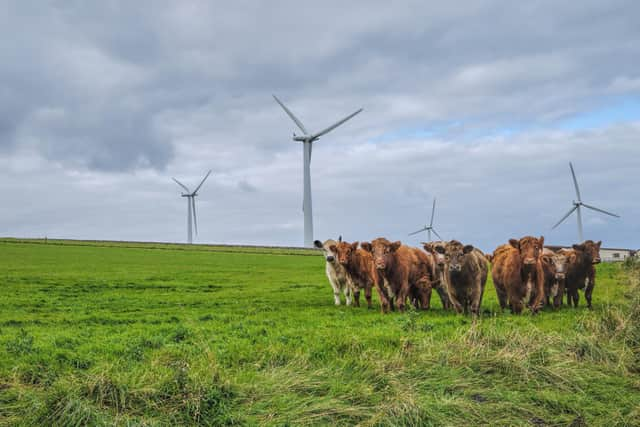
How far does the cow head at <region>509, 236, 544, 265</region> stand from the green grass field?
1.40 meters

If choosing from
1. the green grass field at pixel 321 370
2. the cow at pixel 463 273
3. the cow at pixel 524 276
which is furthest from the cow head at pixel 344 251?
the cow at pixel 524 276

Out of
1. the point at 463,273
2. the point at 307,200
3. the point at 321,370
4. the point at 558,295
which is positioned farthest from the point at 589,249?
the point at 307,200

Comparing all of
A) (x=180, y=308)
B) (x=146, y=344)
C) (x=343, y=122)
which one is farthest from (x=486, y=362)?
(x=343, y=122)

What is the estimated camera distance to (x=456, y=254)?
14.9 m

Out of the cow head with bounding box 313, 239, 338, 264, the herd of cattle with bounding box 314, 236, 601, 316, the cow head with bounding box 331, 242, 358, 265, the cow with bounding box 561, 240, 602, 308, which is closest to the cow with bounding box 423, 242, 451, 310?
the herd of cattle with bounding box 314, 236, 601, 316

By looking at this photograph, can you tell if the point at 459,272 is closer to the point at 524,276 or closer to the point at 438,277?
the point at 524,276

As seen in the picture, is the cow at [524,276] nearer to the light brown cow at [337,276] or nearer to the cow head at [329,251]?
the light brown cow at [337,276]

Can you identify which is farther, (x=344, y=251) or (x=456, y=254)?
(x=344, y=251)

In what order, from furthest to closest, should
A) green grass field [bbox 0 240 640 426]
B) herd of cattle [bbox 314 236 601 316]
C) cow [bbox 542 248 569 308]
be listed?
cow [bbox 542 248 569 308], herd of cattle [bbox 314 236 601 316], green grass field [bbox 0 240 640 426]

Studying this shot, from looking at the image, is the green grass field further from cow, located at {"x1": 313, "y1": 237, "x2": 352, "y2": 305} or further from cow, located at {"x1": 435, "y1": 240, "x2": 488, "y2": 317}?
cow, located at {"x1": 313, "y1": 237, "x2": 352, "y2": 305}

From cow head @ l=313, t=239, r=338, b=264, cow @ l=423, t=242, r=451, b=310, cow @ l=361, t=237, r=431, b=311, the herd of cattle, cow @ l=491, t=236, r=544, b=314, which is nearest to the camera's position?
the herd of cattle

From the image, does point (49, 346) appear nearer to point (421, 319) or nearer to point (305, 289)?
point (421, 319)

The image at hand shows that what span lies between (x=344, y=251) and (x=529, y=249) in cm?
502

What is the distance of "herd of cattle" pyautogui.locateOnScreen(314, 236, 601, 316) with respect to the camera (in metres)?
15.2
